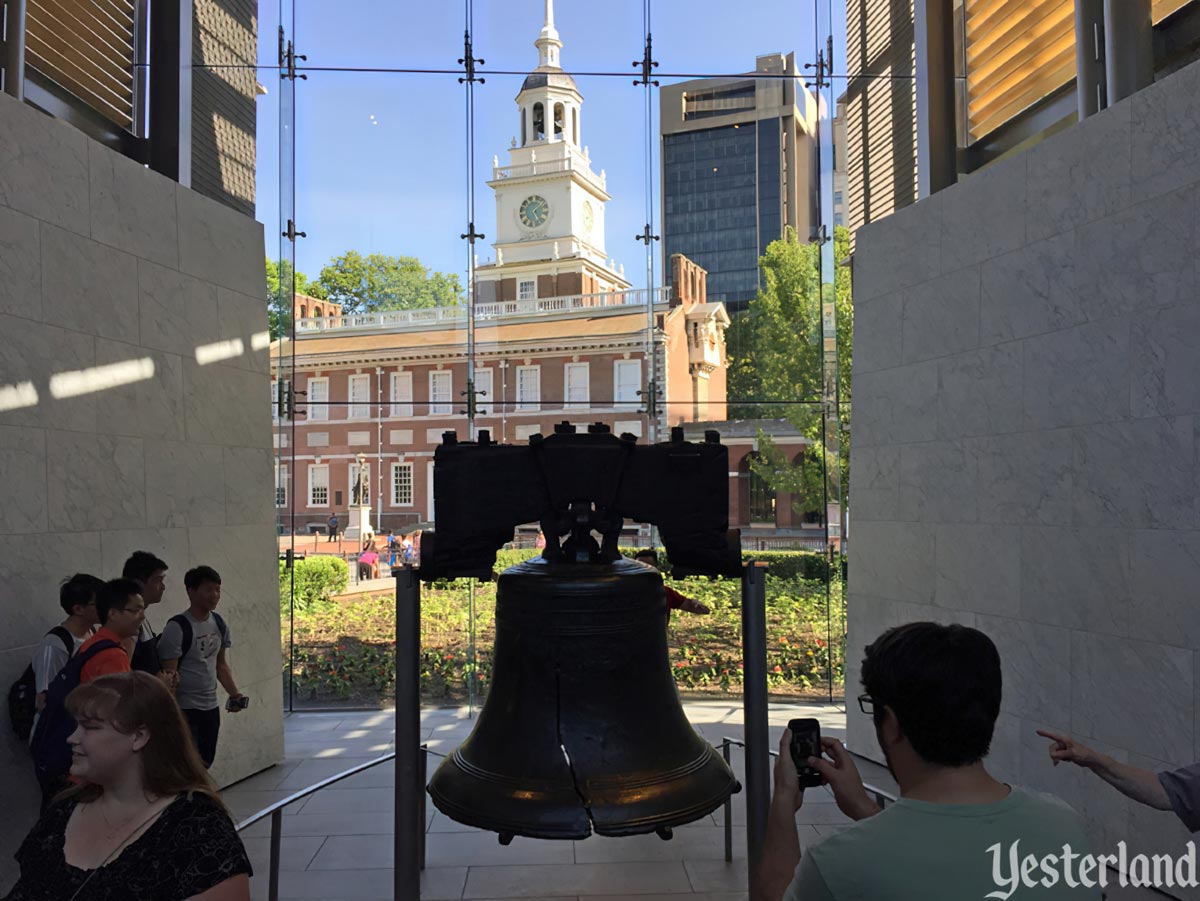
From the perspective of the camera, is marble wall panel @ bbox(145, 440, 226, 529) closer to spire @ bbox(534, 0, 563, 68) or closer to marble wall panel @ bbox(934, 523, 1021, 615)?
marble wall panel @ bbox(934, 523, 1021, 615)

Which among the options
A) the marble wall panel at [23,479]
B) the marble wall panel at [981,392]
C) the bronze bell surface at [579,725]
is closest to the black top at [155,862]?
the bronze bell surface at [579,725]

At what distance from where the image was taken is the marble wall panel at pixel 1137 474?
4.16m

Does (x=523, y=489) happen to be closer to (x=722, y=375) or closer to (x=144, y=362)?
(x=144, y=362)

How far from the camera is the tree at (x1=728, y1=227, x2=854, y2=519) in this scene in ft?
30.1

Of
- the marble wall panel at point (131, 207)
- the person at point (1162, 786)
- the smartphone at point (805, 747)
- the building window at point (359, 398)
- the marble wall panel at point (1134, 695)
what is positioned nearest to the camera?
the smartphone at point (805, 747)

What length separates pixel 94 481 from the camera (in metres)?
5.09

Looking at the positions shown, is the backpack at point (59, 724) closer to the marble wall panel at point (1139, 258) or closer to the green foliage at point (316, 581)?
the marble wall panel at point (1139, 258)

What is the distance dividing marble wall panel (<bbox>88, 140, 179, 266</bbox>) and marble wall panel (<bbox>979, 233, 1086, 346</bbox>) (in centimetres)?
486

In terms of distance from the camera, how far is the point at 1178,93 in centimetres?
421

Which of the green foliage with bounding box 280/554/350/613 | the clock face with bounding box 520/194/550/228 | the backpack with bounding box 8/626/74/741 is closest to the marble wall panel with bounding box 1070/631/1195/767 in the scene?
the backpack with bounding box 8/626/74/741

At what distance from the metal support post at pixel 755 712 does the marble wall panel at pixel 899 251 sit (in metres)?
3.96

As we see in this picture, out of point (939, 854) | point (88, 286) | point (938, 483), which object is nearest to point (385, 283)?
point (88, 286)

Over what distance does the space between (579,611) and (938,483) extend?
4134mm

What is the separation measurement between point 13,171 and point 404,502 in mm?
5685
